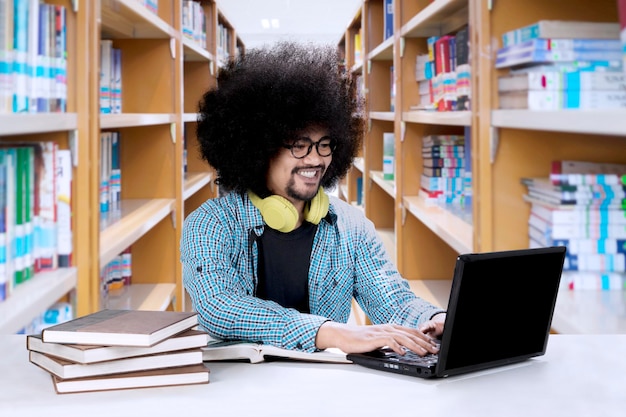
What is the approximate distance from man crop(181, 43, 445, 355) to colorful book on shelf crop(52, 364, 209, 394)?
60 cm

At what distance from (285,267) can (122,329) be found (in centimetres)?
91

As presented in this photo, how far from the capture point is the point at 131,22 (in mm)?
3385

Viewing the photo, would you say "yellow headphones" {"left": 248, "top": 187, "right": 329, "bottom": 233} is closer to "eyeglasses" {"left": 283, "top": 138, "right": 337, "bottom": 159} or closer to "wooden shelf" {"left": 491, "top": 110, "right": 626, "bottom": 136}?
"eyeglasses" {"left": 283, "top": 138, "right": 337, "bottom": 159}

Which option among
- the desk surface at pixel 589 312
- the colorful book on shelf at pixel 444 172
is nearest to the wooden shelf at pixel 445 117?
the colorful book on shelf at pixel 444 172

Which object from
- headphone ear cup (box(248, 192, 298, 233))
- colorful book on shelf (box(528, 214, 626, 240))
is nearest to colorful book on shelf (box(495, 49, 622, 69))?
colorful book on shelf (box(528, 214, 626, 240))

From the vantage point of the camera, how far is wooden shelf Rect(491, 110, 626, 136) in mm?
1481

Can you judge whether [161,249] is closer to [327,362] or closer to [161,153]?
[161,153]

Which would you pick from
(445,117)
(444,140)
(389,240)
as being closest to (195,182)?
(389,240)

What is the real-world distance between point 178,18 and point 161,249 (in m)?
1.17

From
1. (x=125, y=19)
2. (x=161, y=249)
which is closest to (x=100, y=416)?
(x=125, y=19)

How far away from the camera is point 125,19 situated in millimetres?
3277

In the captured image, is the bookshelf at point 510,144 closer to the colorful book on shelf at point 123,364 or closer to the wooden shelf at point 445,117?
the wooden shelf at point 445,117

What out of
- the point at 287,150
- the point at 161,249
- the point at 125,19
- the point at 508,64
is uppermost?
the point at 125,19

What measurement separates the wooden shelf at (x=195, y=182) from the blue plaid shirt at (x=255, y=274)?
89.5 inches
